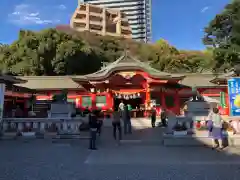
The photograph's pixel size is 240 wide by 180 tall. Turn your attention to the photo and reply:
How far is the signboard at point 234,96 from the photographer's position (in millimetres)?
11953

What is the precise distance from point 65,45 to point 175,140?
3062 centimetres

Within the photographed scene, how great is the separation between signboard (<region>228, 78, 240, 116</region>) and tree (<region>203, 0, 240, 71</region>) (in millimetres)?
3761

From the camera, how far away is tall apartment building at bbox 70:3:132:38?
83062mm

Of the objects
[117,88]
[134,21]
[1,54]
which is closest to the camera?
[117,88]

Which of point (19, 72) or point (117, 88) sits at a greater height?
point (19, 72)

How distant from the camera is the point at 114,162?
7680 mm

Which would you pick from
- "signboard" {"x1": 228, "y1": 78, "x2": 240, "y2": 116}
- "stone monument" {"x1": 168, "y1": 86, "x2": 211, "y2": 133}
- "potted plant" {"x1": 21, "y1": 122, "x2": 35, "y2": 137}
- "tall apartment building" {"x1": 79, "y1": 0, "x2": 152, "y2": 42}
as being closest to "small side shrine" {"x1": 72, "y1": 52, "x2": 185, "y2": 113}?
"stone monument" {"x1": 168, "y1": 86, "x2": 211, "y2": 133}

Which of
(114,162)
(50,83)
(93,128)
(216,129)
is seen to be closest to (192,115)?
(216,129)

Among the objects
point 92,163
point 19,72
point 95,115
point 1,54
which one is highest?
point 1,54

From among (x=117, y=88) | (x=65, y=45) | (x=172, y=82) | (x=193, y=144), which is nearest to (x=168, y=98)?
(x=172, y=82)

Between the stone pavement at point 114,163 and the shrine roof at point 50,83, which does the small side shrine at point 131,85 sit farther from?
the stone pavement at point 114,163

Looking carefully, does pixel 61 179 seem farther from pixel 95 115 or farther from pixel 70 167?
pixel 95 115

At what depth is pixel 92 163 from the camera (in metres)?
7.54

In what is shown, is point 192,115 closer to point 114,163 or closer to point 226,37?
point 114,163
